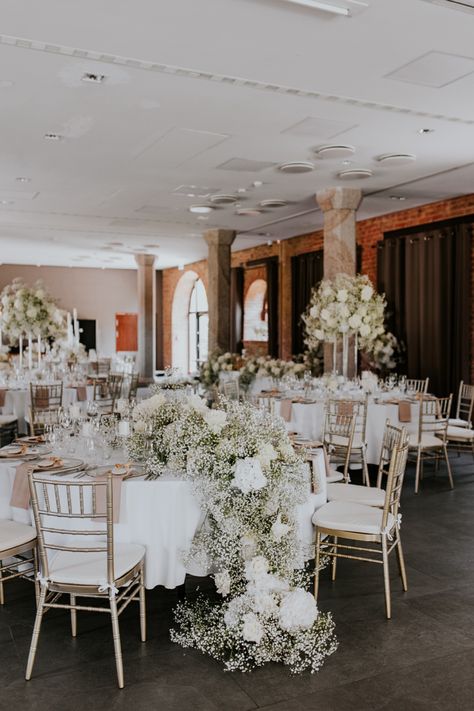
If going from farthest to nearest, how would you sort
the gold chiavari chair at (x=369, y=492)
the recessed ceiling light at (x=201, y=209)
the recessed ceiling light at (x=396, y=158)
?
the recessed ceiling light at (x=201, y=209), the recessed ceiling light at (x=396, y=158), the gold chiavari chair at (x=369, y=492)

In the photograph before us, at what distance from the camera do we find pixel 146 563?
380 cm

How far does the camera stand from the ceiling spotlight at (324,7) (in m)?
4.17

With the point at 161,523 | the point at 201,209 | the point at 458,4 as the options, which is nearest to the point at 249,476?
the point at 161,523

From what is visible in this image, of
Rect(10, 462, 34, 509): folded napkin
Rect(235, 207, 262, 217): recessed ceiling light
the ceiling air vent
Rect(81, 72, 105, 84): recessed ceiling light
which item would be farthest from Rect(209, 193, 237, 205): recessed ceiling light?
Rect(10, 462, 34, 509): folded napkin

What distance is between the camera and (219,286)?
45.7 ft

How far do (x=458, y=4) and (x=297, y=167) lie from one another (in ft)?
14.1

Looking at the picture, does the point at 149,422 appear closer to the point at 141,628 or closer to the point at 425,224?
the point at 141,628

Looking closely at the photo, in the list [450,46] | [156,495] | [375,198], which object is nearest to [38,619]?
[156,495]

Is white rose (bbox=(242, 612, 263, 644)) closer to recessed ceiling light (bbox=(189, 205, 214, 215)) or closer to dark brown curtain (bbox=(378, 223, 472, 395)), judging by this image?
dark brown curtain (bbox=(378, 223, 472, 395))

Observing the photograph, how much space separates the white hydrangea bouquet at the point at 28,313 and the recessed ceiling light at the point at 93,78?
20.0ft

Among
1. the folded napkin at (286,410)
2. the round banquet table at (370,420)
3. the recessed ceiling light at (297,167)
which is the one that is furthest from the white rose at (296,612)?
the recessed ceiling light at (297,167)

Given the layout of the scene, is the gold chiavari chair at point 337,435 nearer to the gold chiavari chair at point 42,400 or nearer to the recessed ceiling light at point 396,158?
the recessed ceiling light at point 396,158

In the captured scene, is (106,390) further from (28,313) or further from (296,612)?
(296,612)

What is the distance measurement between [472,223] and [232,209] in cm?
405
